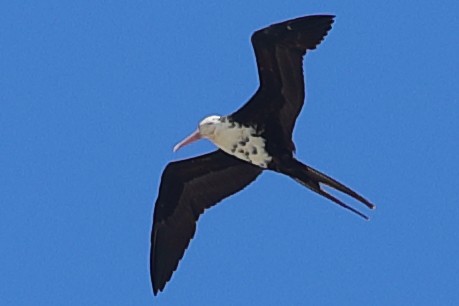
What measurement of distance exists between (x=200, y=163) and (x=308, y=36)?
69.3 inches

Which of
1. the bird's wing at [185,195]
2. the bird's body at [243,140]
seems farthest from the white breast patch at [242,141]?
the bird's wing at [185,195]

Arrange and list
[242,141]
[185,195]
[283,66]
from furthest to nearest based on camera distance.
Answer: [185,195], [242,141], [283,66]

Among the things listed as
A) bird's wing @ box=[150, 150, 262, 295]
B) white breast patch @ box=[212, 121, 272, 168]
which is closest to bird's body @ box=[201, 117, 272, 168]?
white breast patch @ box=[212, 121, 272, 168]

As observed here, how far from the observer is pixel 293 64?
11586 millimetres

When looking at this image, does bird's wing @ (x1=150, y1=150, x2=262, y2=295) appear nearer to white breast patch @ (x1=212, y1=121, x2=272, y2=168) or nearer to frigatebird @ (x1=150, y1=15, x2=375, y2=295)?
frigatebird @ (x1=150, y1=15, x2=375, y2=295)

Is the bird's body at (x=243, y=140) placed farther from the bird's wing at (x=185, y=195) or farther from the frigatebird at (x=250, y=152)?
the bird's wing at (x=185, y=195)

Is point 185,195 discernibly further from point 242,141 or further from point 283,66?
point 283,66

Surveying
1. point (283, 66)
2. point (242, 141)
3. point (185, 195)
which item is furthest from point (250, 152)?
point (185, 195)

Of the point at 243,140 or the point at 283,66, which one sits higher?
the point at 283,66

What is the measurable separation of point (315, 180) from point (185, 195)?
1453 millimetres

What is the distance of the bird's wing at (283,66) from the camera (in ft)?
37.3

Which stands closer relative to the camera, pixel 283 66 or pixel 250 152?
pixel 283 66

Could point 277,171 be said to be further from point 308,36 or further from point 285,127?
point 308,36

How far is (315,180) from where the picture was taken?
11.7 metres
